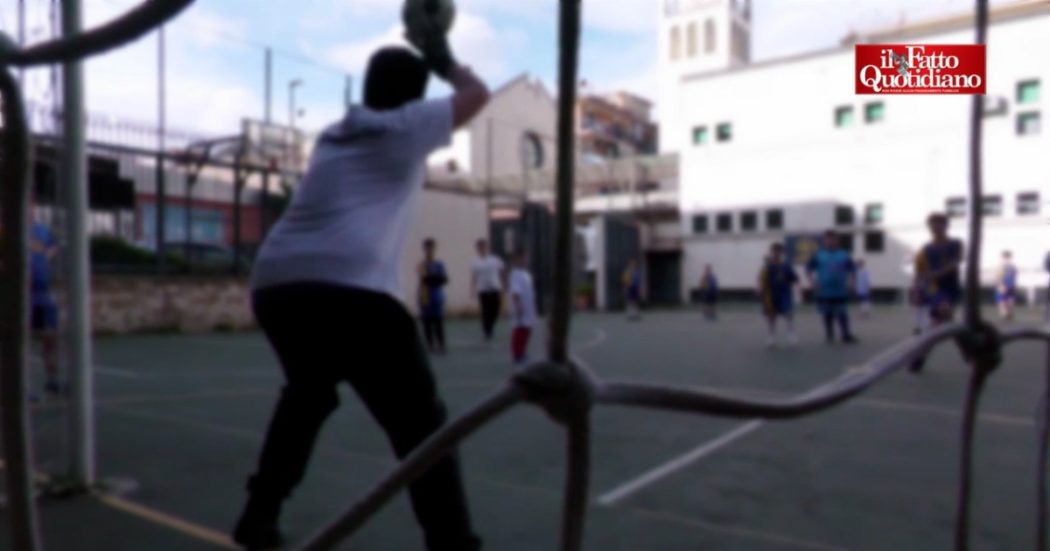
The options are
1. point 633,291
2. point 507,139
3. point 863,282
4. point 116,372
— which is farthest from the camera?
point 633,291

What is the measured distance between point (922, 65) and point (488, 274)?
8.22 m

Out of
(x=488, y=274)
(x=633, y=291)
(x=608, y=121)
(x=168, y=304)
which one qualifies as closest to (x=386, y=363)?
(x=608, y=121)

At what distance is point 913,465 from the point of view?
127 inches

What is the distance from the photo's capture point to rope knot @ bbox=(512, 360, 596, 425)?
0.79 metres

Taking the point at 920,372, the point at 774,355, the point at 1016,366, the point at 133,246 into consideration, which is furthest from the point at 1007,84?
the point at 133,246

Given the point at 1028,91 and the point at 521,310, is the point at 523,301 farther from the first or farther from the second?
the point at 1028,91

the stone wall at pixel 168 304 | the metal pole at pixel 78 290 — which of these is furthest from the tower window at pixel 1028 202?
the stone wall at pixel 168 304

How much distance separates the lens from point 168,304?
454 inches

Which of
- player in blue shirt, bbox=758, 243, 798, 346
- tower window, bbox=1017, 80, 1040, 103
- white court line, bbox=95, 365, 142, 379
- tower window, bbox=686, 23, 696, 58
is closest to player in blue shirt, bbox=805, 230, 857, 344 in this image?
player in blue shirt, bbox=758, 243, 798, 346

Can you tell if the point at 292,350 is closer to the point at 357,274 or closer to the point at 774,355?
the point at 357,274

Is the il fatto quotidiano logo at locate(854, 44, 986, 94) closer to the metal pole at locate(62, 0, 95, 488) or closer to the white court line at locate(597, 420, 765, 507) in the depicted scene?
the white court line at locate(597, 420, 765, 507)

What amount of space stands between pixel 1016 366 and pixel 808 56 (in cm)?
616

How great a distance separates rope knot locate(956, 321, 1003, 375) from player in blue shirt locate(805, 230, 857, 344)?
8.20 m

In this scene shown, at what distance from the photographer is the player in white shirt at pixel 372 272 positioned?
175cm
